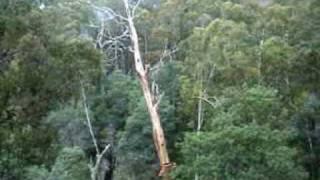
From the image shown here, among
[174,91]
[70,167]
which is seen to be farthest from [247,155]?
[174,91]

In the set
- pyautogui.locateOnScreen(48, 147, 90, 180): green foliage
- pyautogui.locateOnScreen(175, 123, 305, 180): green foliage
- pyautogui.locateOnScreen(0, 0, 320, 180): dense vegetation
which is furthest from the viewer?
pyautogui.locateOnScreen(48, 147, 90, 180): green foliage

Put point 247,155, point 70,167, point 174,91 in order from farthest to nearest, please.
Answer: point 174,91
point 70,167
point 247,155

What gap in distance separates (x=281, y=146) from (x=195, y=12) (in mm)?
8904

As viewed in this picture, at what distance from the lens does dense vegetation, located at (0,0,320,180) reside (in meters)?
6.25

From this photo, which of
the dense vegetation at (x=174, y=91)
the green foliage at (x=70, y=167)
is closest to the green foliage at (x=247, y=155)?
the dense vegetation at (x=174, y=91)

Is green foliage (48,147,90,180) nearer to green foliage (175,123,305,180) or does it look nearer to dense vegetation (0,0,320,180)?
dense vegetation (0,0,320,180)

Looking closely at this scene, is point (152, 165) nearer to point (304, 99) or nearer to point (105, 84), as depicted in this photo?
point (105, 84)

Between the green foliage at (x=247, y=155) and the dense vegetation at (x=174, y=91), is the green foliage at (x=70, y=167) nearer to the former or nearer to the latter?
Result: the dense vegetation at (x=174, y=91)

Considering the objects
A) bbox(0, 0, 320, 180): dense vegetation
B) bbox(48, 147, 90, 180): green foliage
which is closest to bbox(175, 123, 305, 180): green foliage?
bbox(0, 0, 320, 180): dense vegetation

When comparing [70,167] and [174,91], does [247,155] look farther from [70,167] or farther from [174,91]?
[174,91]

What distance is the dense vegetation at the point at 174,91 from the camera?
625 centimetres

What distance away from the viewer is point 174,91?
54.3ft

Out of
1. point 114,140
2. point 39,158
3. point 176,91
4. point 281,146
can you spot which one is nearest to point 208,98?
point 176,91

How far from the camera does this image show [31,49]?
236 inches
